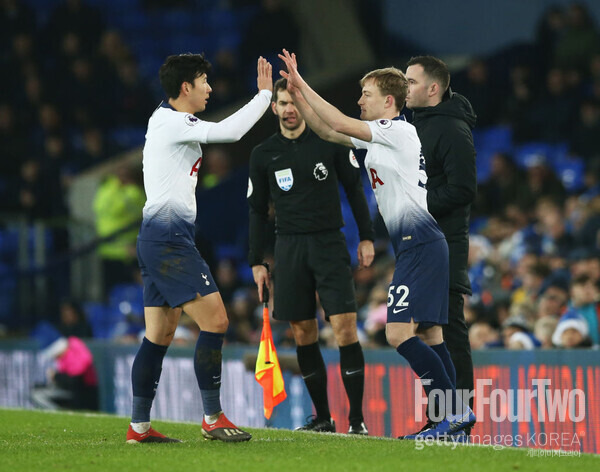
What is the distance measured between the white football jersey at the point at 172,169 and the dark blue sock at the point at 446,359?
1.57m

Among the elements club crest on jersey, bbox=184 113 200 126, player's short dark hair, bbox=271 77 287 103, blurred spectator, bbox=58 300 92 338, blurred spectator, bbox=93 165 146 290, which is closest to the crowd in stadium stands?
blurred spectator, bbox=93 165 146 290

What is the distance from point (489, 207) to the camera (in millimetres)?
14391

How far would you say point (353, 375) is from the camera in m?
7.44

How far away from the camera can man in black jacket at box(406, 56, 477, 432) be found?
6.67 metres

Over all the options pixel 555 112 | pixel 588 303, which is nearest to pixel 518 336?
pixel 588 303

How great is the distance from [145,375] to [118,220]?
414 inches

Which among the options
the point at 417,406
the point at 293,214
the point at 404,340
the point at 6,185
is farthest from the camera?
the point at 6,185

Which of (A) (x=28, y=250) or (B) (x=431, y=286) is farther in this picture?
(A) (x=28, y=250)

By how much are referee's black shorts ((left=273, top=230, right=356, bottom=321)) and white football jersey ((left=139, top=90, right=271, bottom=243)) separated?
1258 millimetres

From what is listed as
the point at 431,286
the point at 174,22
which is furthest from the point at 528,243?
A: the point at 174,22

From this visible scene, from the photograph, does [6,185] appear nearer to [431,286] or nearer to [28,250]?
[28,250]

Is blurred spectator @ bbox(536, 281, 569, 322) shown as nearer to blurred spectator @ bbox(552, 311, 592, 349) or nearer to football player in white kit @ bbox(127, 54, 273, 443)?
blurred spectator @ bbox(552, 311, 592, 349)

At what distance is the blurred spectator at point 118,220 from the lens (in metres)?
16.2

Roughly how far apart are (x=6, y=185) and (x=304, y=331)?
11736mm
